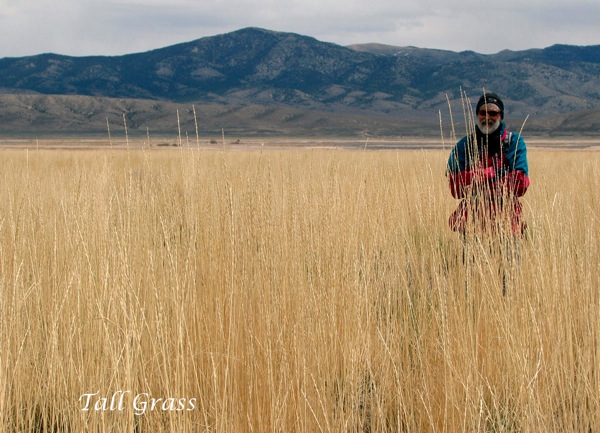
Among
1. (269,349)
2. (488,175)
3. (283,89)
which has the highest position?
(283,89)

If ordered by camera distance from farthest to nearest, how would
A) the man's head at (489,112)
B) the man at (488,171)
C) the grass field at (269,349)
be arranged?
the man's head at (489,112) < the man at (488,171) < the grass field at (269,349)

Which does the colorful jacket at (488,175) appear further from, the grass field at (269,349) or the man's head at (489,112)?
the grass field at (269,349)

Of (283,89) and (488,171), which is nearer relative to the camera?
(488,171)

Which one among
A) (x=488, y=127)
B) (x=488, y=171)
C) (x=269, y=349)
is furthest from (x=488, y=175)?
(x=269, y=349)

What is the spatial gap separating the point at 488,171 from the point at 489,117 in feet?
1.01

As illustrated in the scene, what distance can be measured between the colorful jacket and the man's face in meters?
0.05

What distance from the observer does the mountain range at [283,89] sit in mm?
88250

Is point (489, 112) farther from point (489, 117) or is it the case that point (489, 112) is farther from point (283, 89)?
point (283, 89)

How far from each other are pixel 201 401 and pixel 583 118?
8034 centimetres

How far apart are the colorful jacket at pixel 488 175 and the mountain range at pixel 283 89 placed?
6217 cm

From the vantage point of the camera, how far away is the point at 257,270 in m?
2.84

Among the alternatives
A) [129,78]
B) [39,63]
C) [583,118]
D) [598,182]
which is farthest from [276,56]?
[598,182]

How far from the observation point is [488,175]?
3.52 meters

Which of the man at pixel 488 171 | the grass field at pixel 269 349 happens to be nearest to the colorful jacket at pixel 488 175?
the man at pixel 488 171
